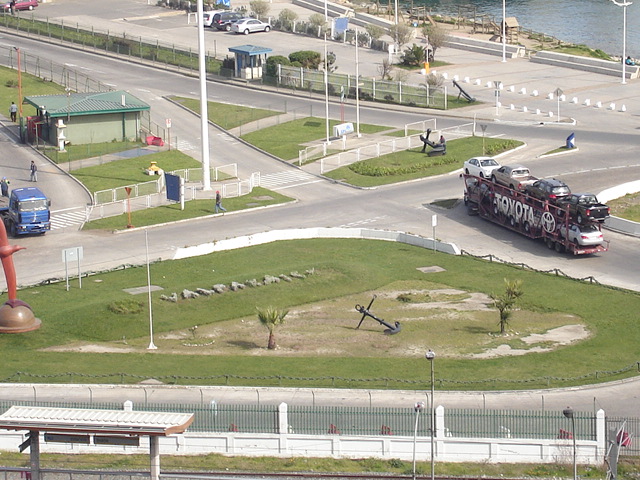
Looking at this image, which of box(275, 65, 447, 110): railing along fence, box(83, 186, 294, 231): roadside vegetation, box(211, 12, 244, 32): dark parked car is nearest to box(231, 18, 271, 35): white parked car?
box(211, 12, 244, 32): dark parked car

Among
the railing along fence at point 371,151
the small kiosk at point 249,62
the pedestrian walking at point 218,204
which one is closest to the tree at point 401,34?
the small kiosk at point 249,62

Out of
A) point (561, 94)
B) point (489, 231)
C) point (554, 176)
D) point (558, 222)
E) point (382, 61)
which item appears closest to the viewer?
point (558, 222)

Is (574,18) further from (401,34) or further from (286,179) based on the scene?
(286,179)

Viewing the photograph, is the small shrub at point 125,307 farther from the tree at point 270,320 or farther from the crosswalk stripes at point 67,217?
the crosswalk stripes at point 67,217

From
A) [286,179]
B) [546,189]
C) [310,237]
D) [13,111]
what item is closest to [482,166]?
[546,189]

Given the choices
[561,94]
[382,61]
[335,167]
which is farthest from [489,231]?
[382,61]

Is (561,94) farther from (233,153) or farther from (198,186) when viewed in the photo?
(198,186)
